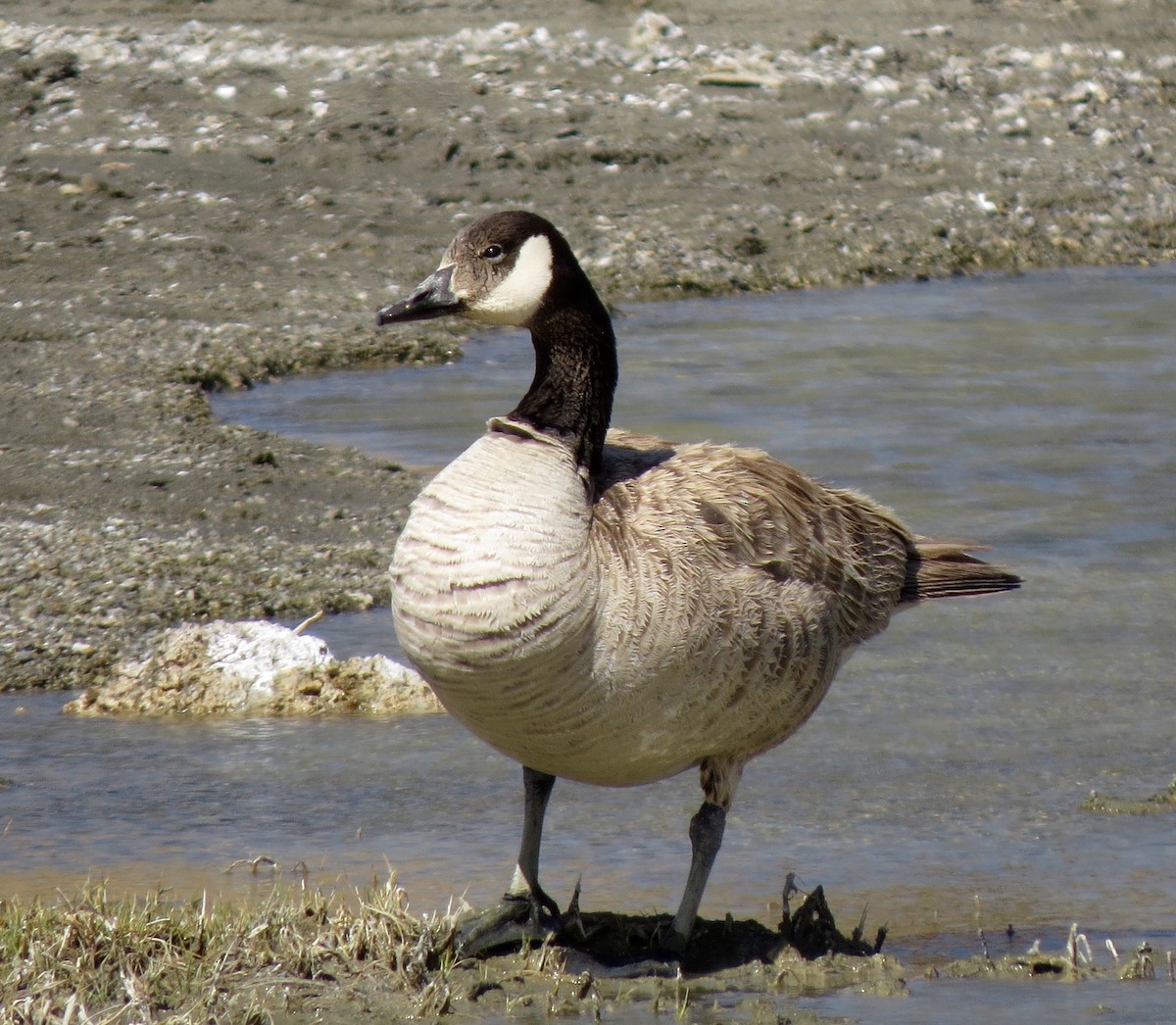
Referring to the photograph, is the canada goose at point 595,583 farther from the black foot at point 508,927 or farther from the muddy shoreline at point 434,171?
the muddy shoreline at point 434,171

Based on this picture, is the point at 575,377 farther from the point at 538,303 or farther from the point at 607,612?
the point at 607,612

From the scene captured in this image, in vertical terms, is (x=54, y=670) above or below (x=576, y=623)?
below

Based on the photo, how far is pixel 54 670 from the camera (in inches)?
271

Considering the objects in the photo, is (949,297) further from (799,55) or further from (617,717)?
(617,717)

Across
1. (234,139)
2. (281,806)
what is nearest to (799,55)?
(234,139)

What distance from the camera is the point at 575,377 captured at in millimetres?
4816

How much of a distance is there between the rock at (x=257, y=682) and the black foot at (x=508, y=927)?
2055mm

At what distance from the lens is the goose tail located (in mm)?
5633

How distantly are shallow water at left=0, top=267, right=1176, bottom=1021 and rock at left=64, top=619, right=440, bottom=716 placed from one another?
0.12 m

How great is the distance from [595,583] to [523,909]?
33.3 inches

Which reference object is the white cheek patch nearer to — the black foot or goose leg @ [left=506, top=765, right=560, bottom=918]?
goose leg @ [left=506, top=765, right=560, bottom=918]

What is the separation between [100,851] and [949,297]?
9.17 meters

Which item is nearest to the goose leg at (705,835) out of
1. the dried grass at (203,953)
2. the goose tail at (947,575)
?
the dried grass at (203,953)

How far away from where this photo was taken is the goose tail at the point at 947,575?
5.63 metres
